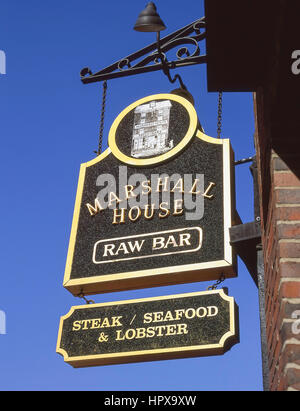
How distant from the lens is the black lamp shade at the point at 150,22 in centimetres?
499

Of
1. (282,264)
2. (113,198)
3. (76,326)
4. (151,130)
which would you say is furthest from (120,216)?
(282,264)

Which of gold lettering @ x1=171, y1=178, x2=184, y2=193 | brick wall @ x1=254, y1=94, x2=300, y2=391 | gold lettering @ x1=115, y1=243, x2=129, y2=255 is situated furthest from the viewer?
gold lettering @ x1=171, y1=178, x2=184, y2=193

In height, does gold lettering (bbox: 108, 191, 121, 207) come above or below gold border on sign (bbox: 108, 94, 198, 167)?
below

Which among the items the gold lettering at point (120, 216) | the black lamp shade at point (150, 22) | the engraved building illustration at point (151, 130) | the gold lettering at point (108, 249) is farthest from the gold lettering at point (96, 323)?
the black lamp shade at point (150, 22)

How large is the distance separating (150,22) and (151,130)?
147 cm

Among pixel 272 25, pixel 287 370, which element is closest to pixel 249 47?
pixel 272 25

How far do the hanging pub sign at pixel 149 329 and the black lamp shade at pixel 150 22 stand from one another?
2082 millimetres

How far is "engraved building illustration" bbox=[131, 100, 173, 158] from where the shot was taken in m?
6.14

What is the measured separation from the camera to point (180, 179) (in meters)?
5.84

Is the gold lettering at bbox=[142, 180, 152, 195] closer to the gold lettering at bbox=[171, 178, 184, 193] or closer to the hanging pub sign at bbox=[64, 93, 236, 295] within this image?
the hanging pub sign at bbox=[64, 93, 236, 295]

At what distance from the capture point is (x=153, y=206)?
5785 millimetres

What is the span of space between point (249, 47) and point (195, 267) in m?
2.29

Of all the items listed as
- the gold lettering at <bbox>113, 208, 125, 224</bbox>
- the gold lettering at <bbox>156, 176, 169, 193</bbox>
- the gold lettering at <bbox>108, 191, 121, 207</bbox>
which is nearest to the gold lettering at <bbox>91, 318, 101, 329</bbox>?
the gold lettering at <bbox>113, 208, 125, 224</bbox>
